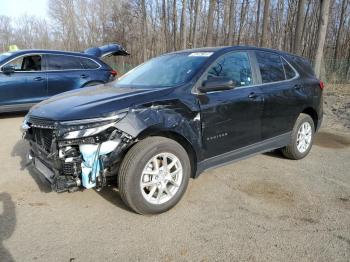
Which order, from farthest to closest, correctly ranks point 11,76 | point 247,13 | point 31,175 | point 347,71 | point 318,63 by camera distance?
1. point 247,13
2. point 347,71
3. point 318,63
4. point 11,76
5. point 31,175

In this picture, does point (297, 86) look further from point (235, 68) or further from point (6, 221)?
point (6, 221)

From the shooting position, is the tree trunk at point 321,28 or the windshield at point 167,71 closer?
the windshield at point 167,71

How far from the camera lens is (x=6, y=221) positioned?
10.7 feet

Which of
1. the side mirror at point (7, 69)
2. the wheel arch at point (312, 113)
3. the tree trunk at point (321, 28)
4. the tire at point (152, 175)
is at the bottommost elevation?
the tire at point (152, 175)

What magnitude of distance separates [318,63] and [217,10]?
24.1m

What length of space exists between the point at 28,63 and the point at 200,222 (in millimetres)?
6932

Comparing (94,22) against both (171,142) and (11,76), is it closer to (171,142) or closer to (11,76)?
(11,76)

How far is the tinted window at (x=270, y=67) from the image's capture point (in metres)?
4.39

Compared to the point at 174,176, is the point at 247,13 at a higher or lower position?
higher

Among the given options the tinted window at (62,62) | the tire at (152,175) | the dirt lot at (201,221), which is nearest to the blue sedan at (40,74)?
the tinted window at (62,62)

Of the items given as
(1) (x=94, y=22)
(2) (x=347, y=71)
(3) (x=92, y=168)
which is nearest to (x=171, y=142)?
(3) (x=92, y=168)

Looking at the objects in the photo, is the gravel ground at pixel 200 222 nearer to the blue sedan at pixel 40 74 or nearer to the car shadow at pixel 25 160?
the car shadow at pixel 25 160

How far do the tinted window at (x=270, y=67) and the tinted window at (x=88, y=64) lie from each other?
5.71 metres

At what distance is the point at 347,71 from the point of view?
18891 millimetres
